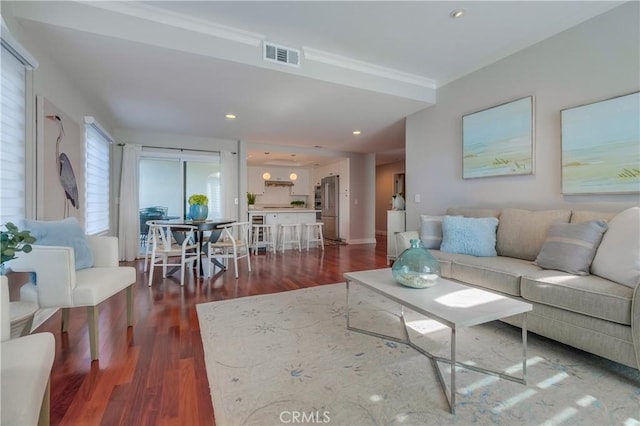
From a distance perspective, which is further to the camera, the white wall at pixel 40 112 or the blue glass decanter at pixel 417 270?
the white wall at pixel 40 112

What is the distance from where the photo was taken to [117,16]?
2.31 m

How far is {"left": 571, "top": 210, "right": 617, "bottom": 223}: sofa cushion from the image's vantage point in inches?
85.2

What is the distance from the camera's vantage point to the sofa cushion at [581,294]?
5.09 ft

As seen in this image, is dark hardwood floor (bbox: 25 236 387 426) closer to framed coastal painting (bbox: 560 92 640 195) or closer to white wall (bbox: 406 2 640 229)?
white wall (bbox: 406 2 640 229)

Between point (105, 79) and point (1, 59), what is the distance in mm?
1270

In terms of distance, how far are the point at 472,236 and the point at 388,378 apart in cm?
178

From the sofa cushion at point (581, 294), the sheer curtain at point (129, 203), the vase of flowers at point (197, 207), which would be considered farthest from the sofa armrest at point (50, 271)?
the sheer curtain at point (129, 203)

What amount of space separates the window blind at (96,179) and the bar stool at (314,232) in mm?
3567

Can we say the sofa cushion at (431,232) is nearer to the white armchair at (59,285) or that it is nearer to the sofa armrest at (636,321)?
the sofa armrest at (636,321)

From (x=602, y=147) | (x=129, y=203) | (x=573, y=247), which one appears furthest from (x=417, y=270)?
(x=129, y=203)

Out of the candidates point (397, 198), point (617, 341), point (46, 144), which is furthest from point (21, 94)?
point (397, 198)

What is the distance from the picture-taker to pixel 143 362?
1.75 metres

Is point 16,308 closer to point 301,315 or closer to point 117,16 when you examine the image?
point 301,315

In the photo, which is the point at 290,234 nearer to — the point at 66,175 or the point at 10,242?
the point at 66,175
